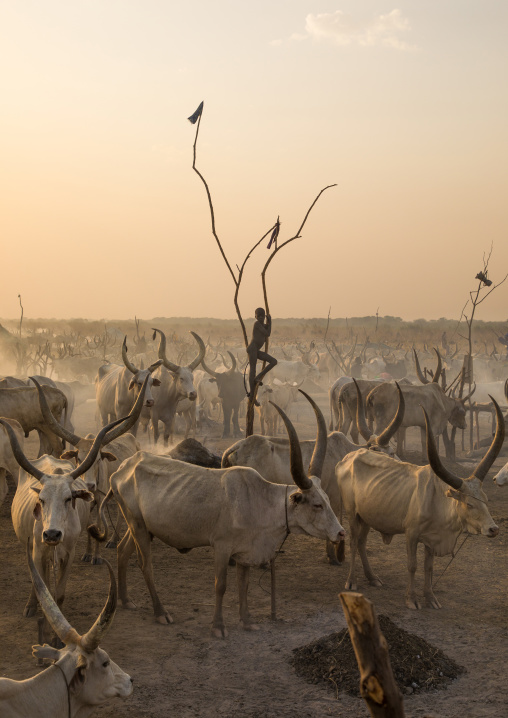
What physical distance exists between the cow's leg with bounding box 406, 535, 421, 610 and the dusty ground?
12 centimetres

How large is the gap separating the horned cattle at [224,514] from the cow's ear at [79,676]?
280cm

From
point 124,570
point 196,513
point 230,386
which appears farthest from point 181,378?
point 196,513

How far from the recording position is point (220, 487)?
24.4ft

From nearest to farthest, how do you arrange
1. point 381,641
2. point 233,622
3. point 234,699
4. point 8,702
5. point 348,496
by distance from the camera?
point 381,641 → point 8,702 → point 234,699 → point 233,622 → point 348,496

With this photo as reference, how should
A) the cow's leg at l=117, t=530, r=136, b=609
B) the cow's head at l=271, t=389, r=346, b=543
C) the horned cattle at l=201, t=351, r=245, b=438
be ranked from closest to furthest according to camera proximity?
the cow's head at l=271, t=389, r=346, b=543
the cow's leg at l=117, t=530, r=136, b=609
the horned cattle at l=201, t=351, r=245, b=438

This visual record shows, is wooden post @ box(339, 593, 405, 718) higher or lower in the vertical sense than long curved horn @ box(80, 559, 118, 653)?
higher

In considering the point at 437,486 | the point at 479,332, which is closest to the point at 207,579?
the point at 437,486

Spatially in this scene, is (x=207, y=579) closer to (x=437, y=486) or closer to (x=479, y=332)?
(x=437, y=486)

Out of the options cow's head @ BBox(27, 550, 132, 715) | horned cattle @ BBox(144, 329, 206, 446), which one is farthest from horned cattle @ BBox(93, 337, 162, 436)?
cow's head @ BBox(27, 550, 132, 715)

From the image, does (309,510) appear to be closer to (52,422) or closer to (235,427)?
(52,422)

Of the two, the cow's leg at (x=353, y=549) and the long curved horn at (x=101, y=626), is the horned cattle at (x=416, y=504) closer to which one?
the cow's leg at (x=353, y=549)

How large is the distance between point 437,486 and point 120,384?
8.61 meters

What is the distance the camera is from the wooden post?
131 inches

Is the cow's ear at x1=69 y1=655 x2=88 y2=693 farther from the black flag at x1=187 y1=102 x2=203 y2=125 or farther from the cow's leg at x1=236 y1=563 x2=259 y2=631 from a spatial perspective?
the black flag at x1=187 y1=102 x2=203 y2=125
